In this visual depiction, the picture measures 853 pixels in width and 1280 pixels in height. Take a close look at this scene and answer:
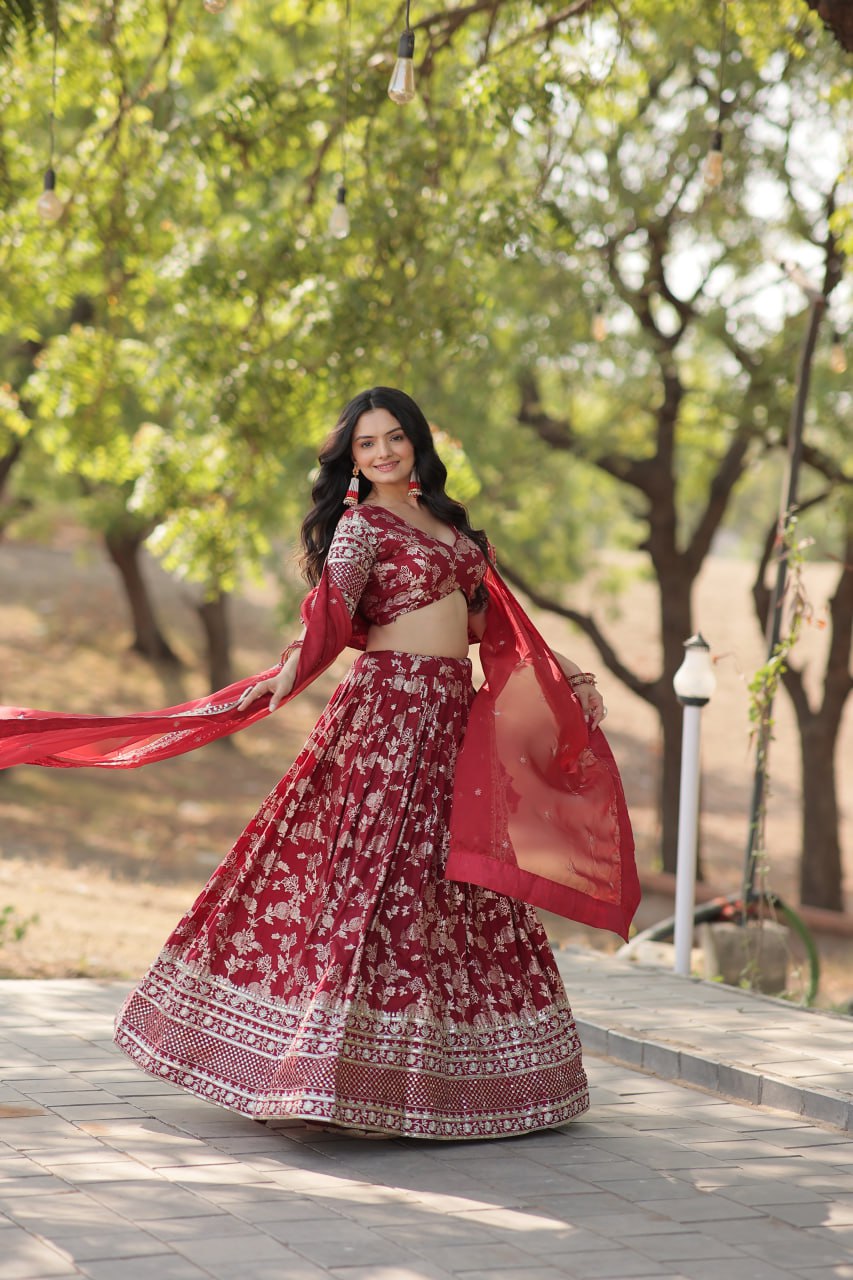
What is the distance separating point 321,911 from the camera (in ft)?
14.7

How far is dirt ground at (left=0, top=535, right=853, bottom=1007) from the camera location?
32.6 feet

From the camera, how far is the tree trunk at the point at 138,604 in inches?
854

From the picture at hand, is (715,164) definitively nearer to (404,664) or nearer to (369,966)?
(404,664)

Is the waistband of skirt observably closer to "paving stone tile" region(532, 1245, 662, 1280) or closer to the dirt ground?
"paving stone tile" region(532, 1245, 662, 1280)

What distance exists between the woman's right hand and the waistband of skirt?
12.6 inches

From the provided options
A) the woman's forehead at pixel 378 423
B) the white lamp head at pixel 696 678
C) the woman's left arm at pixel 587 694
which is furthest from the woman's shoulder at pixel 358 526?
the white lamp head at pixel 696 678

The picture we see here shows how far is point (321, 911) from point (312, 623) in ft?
2.68

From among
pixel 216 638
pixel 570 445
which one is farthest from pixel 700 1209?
pixel 216 638

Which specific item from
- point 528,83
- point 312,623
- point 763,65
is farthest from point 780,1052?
point 763,65

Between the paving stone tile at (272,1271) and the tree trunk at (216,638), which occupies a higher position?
the tree trunk at (216,638)

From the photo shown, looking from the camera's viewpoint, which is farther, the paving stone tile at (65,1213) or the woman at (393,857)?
the woman at (393,857)

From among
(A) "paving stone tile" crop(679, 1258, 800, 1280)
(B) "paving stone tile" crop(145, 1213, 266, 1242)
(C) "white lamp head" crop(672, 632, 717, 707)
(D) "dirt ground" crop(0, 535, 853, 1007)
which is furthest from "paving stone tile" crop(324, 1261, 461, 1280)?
(D) "dirt ground" crop(0, 535, 853, 1007)

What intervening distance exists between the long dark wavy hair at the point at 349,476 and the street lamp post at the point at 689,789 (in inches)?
96.9

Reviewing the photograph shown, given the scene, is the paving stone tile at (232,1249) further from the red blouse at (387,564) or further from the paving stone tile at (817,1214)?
the red blouse at (387,564)
